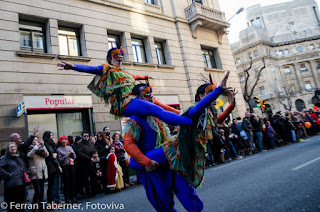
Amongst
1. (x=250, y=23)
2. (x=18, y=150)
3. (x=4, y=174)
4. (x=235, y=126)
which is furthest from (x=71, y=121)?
(x=250, y=23)

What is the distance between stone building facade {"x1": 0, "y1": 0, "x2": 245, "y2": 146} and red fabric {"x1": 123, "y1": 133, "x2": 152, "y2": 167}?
4541 mm

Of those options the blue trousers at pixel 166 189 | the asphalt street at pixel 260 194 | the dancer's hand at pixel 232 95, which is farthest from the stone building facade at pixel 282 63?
the blue trousers at pixel 166 189

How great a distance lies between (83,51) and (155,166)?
1131 cm

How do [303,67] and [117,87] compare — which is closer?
[117,87]

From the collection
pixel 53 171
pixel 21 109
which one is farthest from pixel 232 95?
pixel 21 109

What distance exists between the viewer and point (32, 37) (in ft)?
36.4

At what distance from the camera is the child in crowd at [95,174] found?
736cm

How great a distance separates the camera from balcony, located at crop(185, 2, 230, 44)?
1706 cm

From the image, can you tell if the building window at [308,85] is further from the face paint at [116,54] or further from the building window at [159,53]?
the face paint at [116,54]

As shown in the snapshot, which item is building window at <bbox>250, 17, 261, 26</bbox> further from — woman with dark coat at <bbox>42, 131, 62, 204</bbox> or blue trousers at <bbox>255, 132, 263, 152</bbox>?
woman with dark coat at <bbox>42, 131, 62, 204</bbox>

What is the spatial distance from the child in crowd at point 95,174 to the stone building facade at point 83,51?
3678 mm

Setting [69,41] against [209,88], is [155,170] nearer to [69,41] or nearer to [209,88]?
[209,88]

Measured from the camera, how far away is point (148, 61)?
15.1 metres

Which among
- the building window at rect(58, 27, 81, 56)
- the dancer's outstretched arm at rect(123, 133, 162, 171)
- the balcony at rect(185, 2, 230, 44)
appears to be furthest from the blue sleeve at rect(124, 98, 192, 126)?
the balcony at rect(185, 2, 230, 44)
